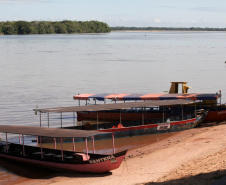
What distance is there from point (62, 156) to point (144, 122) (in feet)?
38.6

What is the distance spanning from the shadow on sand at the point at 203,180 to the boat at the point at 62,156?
3566mm

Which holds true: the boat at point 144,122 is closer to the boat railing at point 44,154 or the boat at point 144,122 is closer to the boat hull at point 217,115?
the boat hull at point 217,115

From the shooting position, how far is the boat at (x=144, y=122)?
90.3ft

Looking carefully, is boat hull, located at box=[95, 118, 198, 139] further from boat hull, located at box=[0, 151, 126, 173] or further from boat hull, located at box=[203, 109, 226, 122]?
boat hull, located at box=[0, 151, 126, 173]

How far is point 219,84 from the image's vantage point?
5416 centimetres

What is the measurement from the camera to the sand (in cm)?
1689

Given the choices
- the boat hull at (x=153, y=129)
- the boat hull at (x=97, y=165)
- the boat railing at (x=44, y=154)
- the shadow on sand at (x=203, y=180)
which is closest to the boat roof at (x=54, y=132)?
the boat railing at (x=44, y=154)

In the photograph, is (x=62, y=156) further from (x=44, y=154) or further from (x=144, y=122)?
(x=144, y=122)

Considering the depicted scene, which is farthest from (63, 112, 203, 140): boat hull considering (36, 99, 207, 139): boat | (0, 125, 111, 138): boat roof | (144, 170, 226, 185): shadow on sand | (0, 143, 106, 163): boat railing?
(144, 170, 226, 185): shadow on sand

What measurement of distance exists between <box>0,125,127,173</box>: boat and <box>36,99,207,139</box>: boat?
3712 millimetres

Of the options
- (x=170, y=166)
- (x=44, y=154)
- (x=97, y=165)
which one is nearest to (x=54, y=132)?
(x=44, y=154)

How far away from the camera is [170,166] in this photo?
20.1m

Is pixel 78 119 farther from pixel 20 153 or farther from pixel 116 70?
pixel 116 70

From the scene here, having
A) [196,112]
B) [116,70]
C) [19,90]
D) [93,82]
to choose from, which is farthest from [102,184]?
[116,70]
